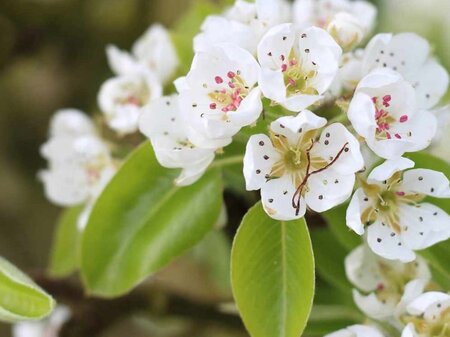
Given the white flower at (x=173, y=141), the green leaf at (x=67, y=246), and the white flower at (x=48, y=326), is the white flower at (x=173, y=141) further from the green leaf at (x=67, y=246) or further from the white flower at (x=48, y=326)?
the white flower at (x=48, y=326)

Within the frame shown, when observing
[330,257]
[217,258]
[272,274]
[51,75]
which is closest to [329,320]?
[330,257]

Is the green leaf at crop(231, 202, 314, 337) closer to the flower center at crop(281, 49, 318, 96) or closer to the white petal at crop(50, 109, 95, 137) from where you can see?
the flower center at crop(281, 49, 318, 96)

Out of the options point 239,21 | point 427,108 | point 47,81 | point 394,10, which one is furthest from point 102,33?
point 427,108

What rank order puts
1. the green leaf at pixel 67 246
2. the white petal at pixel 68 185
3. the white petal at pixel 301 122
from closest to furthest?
1. the white petal at pixel 301 122
2. the white petal at pixel 68 185
3. the green leaf at pixel 67 246

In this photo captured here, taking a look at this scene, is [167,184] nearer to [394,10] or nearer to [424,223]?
[424,223]

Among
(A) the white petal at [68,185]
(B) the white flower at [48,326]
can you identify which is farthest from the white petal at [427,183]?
(B) the white flower at [48,326]

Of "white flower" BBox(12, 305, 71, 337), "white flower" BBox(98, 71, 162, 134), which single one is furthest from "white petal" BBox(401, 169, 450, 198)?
"white flower" BBox(12, 305, 71, 337)
